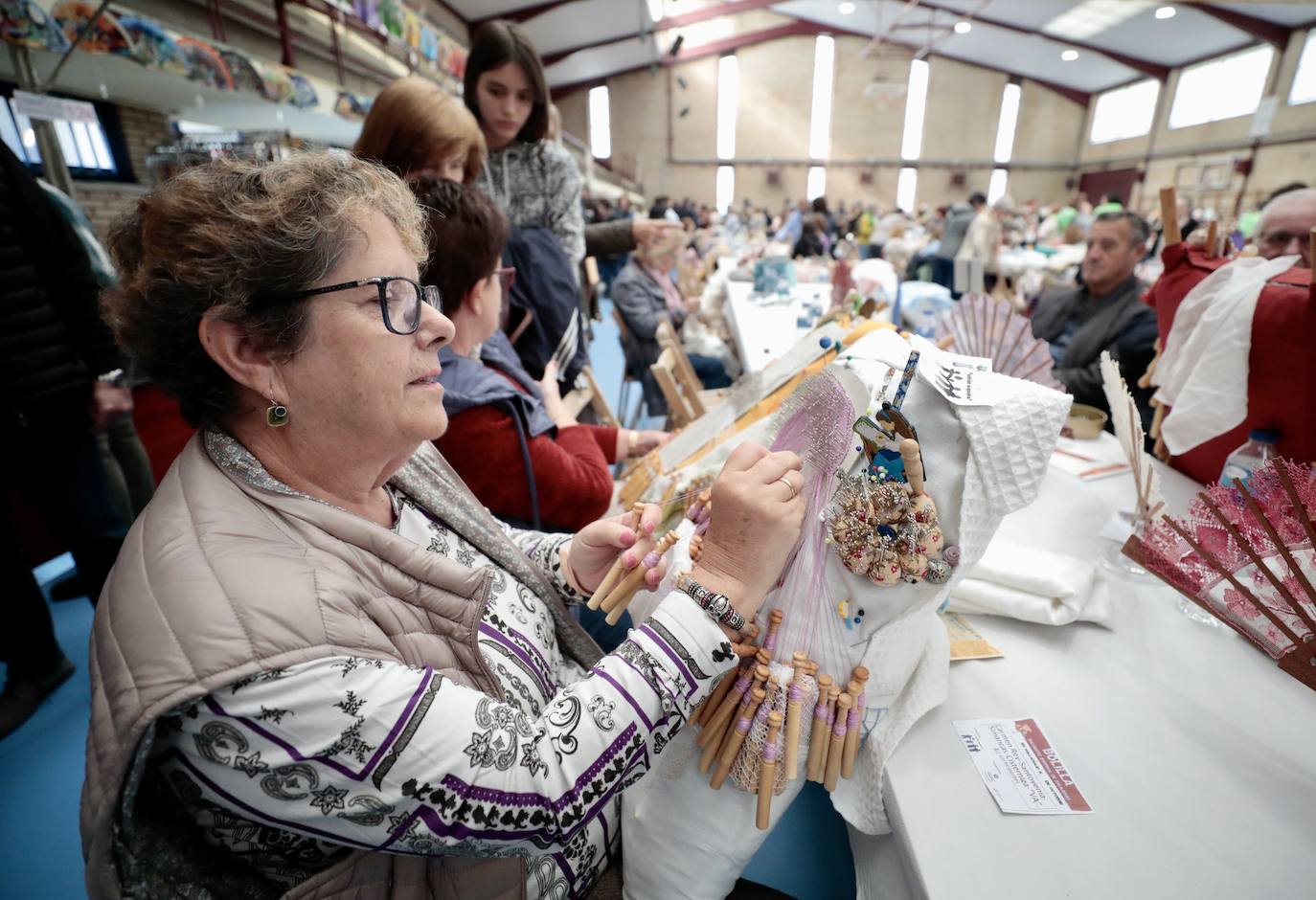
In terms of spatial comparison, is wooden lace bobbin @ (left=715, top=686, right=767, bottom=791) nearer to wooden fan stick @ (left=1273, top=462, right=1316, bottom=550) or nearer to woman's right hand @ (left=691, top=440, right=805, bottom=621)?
woman's right hand @ (left=691, top=440, right=805, bottom=621)

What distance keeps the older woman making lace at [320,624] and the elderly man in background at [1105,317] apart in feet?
8.80

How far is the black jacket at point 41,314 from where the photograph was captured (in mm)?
1656

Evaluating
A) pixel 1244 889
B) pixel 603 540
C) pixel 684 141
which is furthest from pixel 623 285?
pixel 684 141

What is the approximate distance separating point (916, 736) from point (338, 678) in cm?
75

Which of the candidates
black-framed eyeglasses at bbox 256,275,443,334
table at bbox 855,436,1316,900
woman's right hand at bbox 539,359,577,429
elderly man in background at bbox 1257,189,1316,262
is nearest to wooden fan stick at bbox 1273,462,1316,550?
table at bbox 855,436,1316,900

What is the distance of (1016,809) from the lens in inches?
30.1

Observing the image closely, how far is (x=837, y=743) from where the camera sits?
81cm

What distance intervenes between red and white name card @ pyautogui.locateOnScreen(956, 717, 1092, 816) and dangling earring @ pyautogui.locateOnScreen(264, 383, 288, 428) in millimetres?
1004

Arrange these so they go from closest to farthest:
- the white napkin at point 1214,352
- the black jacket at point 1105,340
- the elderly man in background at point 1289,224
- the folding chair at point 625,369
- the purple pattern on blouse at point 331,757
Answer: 1. the purple pattern on blouse at point 331,757
2. the white napkin at point 1214,352
3. the elderly man in background at point 1289,224
4. the black jacket at point 1105,340
5. the folding chair at point 625,369

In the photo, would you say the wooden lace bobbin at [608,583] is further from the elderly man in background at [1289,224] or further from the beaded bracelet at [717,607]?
the elderly man in background at [1289,224]

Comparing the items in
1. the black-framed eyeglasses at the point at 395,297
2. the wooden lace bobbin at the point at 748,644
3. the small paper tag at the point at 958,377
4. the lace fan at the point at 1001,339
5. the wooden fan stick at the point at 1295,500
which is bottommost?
the wooden lace bobbin at the point at 748,644

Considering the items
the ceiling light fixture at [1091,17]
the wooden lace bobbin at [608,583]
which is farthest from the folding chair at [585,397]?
the ceiling light fixture at [1091,17]

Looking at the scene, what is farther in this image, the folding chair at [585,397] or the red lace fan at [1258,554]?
the folding chair at [585,397]

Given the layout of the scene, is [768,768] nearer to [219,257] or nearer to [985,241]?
[219,257]
